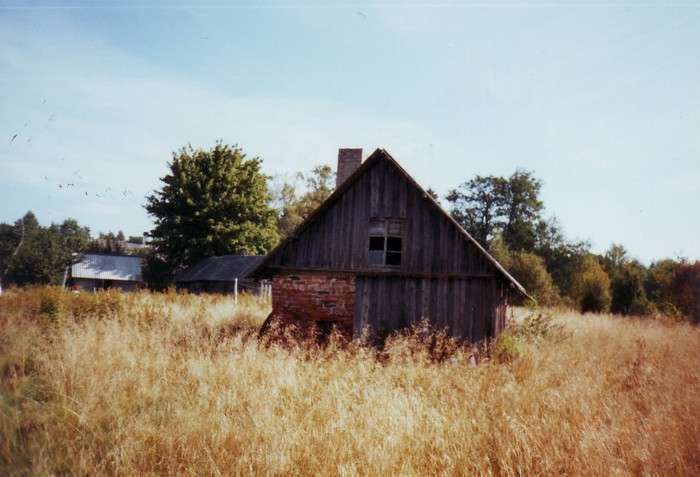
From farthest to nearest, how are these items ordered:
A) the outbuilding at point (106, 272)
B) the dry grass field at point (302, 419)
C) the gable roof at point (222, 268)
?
the outbuilding at point (106, 272), the gable roof at point (222, 268), the dry grass field at point (302, 419)

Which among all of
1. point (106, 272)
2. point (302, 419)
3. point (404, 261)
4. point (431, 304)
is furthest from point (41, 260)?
→ point (302, 419)

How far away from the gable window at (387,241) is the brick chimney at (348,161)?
264cm

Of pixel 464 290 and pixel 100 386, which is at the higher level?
pixel 464 290

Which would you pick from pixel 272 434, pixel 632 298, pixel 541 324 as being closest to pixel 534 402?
pixel 272 434

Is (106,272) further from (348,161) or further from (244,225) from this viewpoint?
(348,161)

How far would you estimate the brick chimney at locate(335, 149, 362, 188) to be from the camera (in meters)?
13.9

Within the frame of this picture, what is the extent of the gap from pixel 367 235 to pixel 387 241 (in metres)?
0.60

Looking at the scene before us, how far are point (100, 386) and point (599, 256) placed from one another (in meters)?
49.4

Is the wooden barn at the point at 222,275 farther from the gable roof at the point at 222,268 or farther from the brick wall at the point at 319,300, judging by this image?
the brick wall at the point at 319,300

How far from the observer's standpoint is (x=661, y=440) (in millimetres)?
3857

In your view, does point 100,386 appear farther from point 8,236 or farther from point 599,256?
point 8,236

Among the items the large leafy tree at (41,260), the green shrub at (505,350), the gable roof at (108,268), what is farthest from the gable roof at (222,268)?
the green shrub at (505,350)

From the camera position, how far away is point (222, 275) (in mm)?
33656

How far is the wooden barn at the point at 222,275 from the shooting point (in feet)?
108
